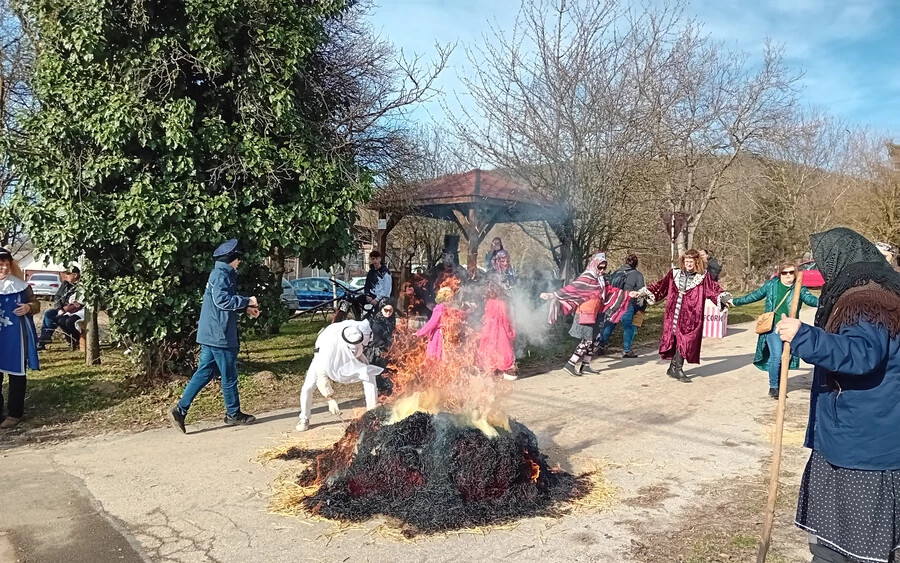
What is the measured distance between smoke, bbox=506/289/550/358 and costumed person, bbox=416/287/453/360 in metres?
3.49

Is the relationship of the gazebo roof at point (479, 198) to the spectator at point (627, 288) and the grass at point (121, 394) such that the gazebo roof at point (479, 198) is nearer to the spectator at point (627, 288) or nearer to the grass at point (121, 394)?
the spectator at point (627, 288)

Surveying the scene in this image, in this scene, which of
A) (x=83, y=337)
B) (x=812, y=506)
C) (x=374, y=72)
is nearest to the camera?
(x=812, y=506)

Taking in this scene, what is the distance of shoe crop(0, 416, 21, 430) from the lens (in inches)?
279

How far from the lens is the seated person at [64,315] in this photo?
13.1 meters

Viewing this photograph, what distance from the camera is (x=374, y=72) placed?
1051 centimetres

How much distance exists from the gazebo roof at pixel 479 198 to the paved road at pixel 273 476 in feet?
18.0

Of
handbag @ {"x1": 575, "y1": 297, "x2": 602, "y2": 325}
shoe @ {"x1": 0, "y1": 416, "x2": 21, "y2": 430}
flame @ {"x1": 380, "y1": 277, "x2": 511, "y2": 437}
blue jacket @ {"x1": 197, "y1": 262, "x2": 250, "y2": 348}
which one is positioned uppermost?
blue jacket @ {"x1": 197, "y1": 262, "x2": 250, "y2": 348}

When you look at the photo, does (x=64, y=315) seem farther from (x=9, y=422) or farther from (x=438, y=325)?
(x=438, y=325)

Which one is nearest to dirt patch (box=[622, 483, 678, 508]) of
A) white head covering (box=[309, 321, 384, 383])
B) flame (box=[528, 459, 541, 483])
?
flame (box=[528, 459, 541, 483])

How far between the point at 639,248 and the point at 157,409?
1335cm

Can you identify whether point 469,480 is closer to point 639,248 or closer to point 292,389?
point 292,389

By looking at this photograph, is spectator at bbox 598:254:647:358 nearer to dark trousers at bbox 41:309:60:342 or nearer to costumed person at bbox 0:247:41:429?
costumed person at bbox 0:247:41:429

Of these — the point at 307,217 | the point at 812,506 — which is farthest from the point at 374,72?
the point at 812,506

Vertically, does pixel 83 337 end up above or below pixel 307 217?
below
